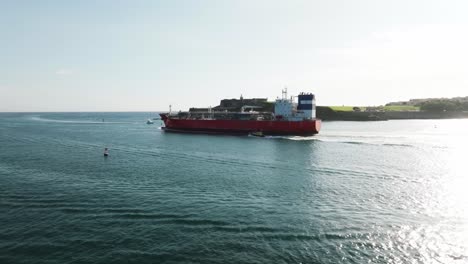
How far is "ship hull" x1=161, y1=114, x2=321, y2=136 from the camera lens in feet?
244

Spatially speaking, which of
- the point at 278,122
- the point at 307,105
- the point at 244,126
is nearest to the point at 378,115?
the point at 307,105

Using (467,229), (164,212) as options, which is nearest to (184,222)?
(164,212)

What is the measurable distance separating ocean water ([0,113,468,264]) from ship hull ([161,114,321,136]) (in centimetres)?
3184

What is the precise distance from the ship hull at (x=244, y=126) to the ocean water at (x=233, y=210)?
104 feet

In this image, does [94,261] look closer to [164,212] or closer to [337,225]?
[164,212]

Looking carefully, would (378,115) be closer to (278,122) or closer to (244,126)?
(278,122)

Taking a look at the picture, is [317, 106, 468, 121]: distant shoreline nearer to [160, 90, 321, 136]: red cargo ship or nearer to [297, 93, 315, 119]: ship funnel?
[160, 90, 321, 136]: red cargo ship

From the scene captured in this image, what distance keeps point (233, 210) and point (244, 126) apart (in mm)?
57853

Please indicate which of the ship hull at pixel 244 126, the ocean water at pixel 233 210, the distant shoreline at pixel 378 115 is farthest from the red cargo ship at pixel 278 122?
the distant shoreline at pixel 378 115

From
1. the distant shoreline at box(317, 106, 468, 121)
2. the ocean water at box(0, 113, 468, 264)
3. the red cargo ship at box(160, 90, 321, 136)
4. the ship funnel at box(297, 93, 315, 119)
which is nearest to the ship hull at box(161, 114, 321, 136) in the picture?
the red cargo ship at box(160, 90, 321, 136)

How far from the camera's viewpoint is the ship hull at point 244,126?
74.5m

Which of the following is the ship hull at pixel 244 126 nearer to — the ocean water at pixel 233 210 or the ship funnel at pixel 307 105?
the ship funnel at pixel 307 105

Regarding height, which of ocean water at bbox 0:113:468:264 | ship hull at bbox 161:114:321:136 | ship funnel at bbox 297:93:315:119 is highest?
ship funnel at bbox 297:93:315:119

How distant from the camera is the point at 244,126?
80062 millimetres
